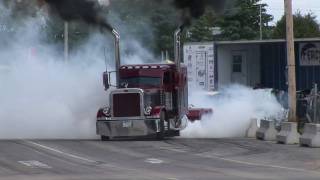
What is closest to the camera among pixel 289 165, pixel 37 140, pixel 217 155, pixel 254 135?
pixel 289 165

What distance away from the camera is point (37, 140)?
2725cm

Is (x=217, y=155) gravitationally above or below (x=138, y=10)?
below

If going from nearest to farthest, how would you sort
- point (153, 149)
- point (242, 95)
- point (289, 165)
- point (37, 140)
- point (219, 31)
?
point (289, 165), point (153, 149), point (37, 140), point (242, 95), point (219, 31)

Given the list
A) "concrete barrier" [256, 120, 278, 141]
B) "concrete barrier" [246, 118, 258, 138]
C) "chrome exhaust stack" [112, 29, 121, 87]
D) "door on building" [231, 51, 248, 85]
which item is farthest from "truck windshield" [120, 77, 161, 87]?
"door on building" [231, 51, 248, 85]

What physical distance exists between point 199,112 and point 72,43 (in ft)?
42.9

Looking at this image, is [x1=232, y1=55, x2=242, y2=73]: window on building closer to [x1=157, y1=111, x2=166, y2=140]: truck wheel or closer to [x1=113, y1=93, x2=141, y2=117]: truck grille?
[x1=157, y1=111, x2=166, y2=140]: truck wheel

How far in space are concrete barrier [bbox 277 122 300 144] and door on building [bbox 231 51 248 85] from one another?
17795 millimetres

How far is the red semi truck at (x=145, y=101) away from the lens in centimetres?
2677

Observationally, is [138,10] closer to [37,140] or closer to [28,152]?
[28,152]

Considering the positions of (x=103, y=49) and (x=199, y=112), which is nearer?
(x=199, y=112)

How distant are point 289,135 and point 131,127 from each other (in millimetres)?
5185

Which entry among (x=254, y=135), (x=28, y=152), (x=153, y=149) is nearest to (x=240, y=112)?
(x=254, y=135)

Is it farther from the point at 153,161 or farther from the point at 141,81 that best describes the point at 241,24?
the point at 153,161

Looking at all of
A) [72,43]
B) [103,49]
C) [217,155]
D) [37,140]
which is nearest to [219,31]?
[72,43]
